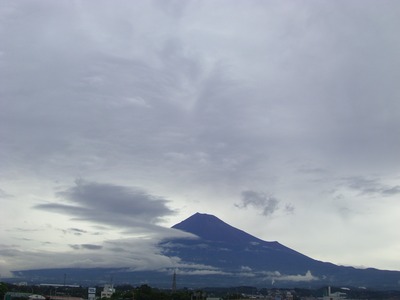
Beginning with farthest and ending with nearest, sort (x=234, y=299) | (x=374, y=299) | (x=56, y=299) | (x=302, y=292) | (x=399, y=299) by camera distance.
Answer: (x=302, y=292), (x=374, y=299), (x=399, y=299), (x=234, y=299), (x=56, y=299)

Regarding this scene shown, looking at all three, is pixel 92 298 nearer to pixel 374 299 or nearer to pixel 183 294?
pixel 183 294

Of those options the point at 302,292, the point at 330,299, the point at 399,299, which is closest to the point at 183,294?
the point at 330,299

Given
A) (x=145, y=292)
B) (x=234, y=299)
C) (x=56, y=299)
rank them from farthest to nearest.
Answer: (x=234, y=299)
(x=56, y=299)
(x=145, y=292)

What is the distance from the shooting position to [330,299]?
96312 mm

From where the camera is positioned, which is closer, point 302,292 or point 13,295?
point 13,295

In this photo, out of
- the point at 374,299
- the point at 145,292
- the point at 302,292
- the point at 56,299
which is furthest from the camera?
Answer: the point at 302,292

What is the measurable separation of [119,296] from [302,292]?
92332mm

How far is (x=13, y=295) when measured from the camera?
77562mm

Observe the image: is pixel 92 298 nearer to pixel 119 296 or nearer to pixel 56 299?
pixel 119 296

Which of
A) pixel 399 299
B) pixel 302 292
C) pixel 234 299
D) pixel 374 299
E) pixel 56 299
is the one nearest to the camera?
pixel 56 299

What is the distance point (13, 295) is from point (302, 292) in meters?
101

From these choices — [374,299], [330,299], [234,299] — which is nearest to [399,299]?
[374,299]

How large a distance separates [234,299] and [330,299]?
1752 cm

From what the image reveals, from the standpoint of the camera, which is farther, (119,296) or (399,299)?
(399,299)
